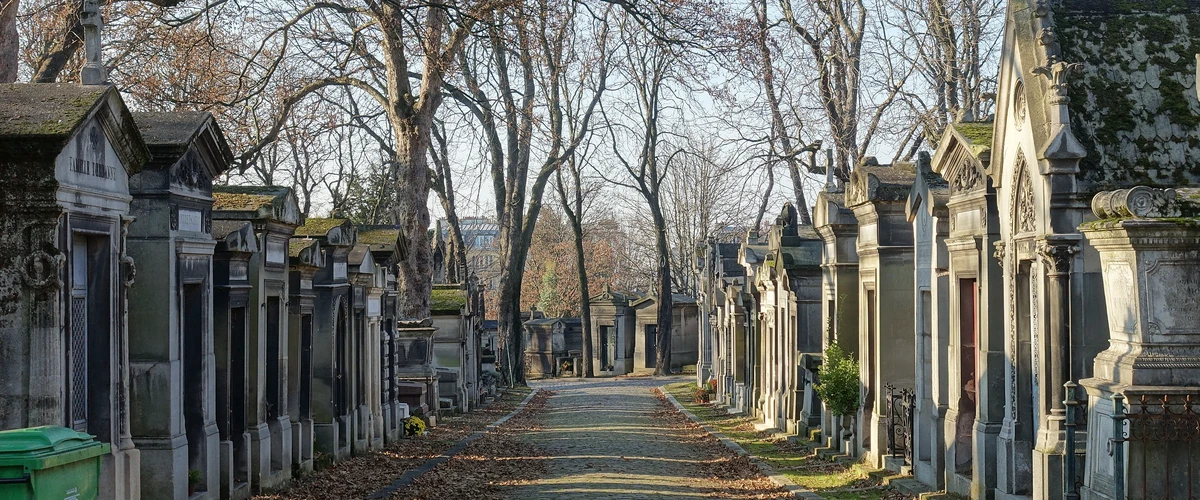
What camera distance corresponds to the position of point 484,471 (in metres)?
15.9

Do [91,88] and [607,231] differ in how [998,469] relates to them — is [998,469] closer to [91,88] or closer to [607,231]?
[91,88]

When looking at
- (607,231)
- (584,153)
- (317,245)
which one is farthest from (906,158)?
(607,231)

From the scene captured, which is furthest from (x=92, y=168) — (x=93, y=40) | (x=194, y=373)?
(x=194, y=373)

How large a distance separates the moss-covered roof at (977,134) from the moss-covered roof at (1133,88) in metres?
1.16

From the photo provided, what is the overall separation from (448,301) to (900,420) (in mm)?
15473

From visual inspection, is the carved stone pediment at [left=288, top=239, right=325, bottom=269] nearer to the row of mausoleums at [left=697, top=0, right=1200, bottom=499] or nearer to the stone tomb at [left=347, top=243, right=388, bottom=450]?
the stone tomb at [left=347, top=243, right=388, bottom=450]

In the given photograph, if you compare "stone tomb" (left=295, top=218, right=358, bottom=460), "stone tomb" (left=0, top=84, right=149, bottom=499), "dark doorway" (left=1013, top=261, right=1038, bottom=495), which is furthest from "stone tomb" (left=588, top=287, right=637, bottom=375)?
"stone tomb" (left=0, top=84, right=149, bottom=499)

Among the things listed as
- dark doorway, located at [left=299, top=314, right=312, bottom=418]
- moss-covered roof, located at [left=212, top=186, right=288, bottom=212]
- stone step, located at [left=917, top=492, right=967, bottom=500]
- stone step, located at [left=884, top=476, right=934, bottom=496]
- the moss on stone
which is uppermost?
moss-covered roof, located at [left=212, top=186, right=288, bottom=212]

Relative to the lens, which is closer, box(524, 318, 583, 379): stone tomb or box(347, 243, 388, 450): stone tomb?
box(347, 243, 388, 450): stone tomb

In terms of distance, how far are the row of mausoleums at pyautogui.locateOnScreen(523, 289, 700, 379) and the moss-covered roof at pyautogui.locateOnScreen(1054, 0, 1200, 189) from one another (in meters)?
41.3

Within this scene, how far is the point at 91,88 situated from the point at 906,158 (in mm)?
21892

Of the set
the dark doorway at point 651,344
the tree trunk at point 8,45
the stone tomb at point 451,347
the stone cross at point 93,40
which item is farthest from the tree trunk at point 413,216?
the dark doorway at point 651,344

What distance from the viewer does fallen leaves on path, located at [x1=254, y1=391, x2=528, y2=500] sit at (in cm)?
1327

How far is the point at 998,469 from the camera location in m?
10.7
